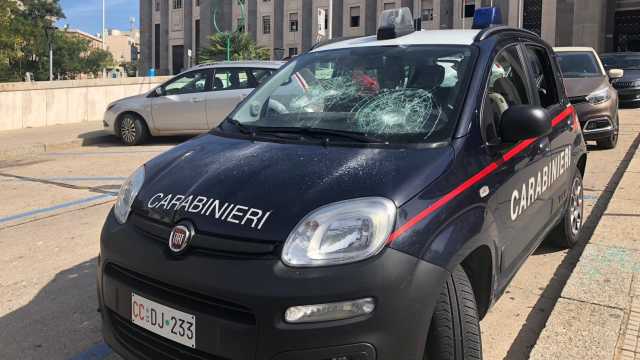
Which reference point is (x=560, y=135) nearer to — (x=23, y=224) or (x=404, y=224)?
(x=404, y=224)

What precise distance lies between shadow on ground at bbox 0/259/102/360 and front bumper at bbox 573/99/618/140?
7.53 m

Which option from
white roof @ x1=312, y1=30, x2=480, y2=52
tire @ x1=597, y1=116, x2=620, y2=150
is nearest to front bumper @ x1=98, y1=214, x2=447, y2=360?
white roof @ x1=312, y1=30, x2=480, y2=52

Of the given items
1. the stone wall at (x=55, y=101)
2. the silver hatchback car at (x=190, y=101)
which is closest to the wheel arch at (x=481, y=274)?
the silver hatchback car at (x=190, y=101)

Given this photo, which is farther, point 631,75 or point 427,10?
point 427,10

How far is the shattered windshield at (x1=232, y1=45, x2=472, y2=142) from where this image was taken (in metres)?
2.88

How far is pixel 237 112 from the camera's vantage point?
11.7ft

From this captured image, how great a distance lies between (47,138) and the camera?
40.1 feet

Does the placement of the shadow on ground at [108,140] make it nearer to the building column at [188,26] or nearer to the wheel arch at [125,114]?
the wheel arch at [125,114]

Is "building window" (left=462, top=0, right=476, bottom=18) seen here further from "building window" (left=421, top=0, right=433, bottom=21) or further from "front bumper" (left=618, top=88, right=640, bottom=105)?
"front bumper" (left=618, top=88, right=640, bottom=105)

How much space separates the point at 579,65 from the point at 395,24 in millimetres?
8298

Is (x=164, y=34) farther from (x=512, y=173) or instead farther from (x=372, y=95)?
A: (x=512, y=173)

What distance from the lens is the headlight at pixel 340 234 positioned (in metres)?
2.13

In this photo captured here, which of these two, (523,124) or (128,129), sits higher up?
(523,124)

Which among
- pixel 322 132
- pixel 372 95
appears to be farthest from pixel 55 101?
pixel 322 132
